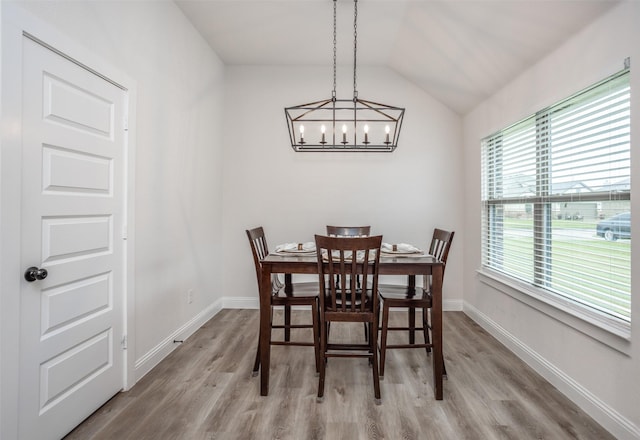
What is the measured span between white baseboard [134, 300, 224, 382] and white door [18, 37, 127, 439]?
8.6 inches

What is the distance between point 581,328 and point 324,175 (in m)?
2.87

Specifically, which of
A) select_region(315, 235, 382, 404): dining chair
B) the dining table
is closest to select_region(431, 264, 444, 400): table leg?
the dining table

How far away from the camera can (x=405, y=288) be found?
2746 millimetres

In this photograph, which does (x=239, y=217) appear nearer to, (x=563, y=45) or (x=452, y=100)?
(x=452, y=100)

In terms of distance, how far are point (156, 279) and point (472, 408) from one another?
2.37 m

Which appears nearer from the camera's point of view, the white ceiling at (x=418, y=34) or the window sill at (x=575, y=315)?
the window sill at (x=575, y=315)

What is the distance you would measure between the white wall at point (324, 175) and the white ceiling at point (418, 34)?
207 mm

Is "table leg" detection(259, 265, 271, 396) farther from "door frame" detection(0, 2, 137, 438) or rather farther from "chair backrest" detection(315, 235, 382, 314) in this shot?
A: "door frame" detection(0, 2, 137, 438)

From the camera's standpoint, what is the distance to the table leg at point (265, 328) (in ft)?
7.20

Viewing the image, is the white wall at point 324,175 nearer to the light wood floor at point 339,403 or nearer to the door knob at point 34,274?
the light wood floor at point 339,403

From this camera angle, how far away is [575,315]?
6.97 feet

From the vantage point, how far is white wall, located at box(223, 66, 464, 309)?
4164mm

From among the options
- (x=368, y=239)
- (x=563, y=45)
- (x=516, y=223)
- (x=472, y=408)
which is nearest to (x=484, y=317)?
(x=516, y=223)

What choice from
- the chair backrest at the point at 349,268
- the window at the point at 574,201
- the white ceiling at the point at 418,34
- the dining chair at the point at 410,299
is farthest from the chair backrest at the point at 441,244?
the white ceiling at the point at 418,34
